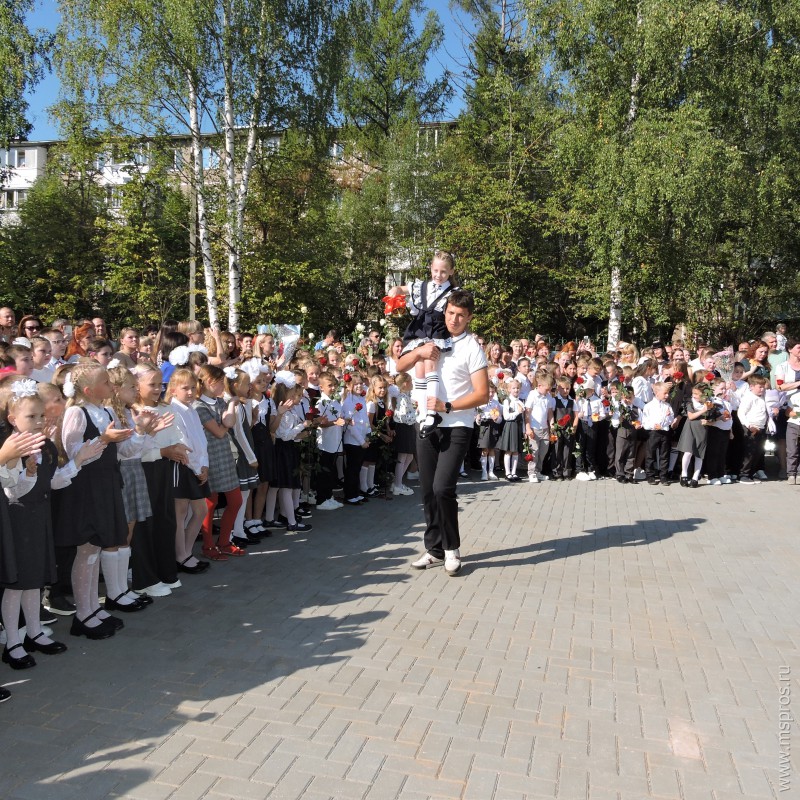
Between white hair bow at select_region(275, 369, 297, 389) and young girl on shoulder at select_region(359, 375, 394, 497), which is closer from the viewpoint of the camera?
white hair bow at select_region(275, 369, 297, 389)

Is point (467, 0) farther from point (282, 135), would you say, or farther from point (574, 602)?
point (574, 602)

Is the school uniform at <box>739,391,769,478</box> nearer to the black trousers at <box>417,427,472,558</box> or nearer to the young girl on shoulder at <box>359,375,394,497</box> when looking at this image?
the young girl on shoulder at <box>359,375,394,497</box>

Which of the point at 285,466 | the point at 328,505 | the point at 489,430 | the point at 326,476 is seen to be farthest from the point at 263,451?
the point at 489,430

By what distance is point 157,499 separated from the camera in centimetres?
566

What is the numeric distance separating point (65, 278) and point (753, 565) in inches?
1166

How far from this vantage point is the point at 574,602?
5754 millimetres

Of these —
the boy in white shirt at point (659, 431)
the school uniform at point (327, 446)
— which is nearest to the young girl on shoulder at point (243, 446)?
the school uniform at point (327, 446)

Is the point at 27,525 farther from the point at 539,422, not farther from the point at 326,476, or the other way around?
the point at 539,422

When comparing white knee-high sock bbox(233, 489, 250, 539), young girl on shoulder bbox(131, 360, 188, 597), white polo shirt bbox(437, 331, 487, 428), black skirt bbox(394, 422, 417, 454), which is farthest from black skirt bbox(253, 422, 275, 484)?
black skirt bbox(394, 422, 417, 454)

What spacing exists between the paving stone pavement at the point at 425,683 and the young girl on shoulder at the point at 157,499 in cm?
23

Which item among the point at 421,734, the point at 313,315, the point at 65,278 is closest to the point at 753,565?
the point at 421,734

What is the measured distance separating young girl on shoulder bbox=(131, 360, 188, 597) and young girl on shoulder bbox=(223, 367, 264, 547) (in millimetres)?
989

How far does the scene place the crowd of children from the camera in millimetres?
4551

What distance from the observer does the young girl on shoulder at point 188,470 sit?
594cm
